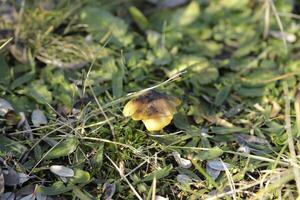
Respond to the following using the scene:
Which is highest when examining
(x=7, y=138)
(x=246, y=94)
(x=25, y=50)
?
(x=25, y=50)

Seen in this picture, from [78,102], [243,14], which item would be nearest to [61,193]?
[78,102]

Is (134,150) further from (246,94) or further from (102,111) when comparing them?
(246,94)

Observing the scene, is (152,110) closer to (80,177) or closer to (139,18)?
(80,177)

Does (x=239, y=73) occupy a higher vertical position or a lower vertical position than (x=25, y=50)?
lower

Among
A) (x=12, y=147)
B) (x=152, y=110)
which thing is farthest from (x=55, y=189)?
→ (x=152, y=110)

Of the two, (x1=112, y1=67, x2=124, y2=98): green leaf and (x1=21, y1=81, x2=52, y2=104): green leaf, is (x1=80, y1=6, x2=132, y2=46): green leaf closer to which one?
(x1=112, y1=67, x2=124, y2=98): green leaf

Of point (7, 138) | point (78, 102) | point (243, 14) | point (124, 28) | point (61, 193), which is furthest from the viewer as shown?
point (243, 14)

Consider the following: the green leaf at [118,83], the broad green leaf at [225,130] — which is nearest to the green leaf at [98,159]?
the green leaf at [118,83]

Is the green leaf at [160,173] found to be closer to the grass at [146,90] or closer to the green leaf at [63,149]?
the grass at [146,90]
